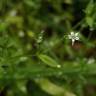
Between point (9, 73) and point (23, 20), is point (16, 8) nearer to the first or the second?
point (23, 20)

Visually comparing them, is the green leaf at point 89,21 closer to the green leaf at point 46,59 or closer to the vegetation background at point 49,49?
the vegetation background at point 49,49

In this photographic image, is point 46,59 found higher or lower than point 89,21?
lower

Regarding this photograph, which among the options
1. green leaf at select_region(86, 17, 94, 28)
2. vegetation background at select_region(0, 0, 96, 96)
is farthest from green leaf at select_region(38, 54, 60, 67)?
green leaf at select_region(86, 17, 94, 28)

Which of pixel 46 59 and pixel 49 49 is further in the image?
pixel 49 49

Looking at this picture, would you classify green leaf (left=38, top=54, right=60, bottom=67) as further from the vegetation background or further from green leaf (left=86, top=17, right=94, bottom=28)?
green leaf (left=86, top=17, right=94, bottom=28)

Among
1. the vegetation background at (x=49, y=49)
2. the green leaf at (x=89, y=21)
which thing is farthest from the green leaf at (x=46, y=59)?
the green leaf at (x=89, y=21)

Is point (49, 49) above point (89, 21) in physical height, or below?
below

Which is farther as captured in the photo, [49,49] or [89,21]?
[49,49]

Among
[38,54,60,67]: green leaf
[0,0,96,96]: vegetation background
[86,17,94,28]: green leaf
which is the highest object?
[86,17,94,28]: green leaf
